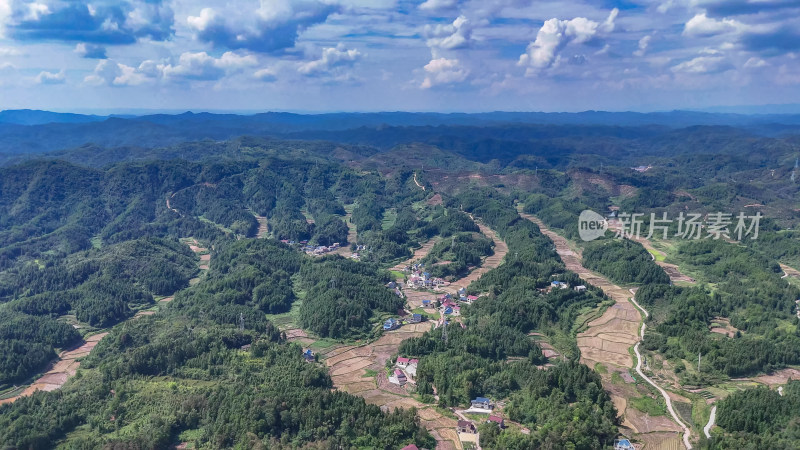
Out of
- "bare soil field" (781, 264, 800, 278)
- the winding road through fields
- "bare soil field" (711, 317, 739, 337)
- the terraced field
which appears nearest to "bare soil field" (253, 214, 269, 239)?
the terraced field

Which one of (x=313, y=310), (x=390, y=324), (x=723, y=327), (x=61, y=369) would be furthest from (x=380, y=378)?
(x=723, y=327)

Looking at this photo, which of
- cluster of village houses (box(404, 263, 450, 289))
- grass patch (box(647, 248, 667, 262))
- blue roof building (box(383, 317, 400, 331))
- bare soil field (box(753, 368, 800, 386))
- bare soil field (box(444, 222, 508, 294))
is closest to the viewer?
bare soil field (box(753, 368, 800, 386))

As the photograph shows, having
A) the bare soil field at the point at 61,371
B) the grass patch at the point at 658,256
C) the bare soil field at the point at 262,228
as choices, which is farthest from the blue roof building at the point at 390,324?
the grass patch at the point at 658,256

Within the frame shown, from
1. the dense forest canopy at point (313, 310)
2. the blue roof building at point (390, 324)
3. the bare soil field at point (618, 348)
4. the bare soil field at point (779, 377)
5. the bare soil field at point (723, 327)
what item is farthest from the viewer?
the blue roof building at point (390, 324)

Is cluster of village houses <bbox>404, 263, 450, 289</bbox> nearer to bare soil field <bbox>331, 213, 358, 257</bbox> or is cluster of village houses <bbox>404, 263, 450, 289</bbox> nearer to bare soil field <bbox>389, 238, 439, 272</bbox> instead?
bare soil field <bbox>389, 238, 439, 272</bbox>

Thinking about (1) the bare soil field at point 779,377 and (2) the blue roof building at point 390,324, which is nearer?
(1) the bare soil field at point 779,377

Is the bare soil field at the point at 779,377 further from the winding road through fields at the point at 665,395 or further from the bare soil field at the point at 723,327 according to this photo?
the winding road through fields at the point at 665,395

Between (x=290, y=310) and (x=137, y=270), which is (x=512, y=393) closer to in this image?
(x=290, y=310)

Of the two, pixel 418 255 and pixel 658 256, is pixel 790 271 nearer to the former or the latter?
pixel 658 256

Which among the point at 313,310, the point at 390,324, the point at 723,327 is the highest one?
the point at 313,310

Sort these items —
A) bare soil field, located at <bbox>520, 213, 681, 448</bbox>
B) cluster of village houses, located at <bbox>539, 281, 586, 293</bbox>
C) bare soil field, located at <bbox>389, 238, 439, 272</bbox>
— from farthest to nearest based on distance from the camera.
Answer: bare soil field, located at <bbox>389, 238, 439, 272</bbox> < cluster of village houses, located at <bbox>539, 281, 586, 293</bbox> < bare soil field, located at <bbox>520, 213, 681, 448</bbox>

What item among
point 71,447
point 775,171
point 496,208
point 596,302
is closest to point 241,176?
point 496,208
